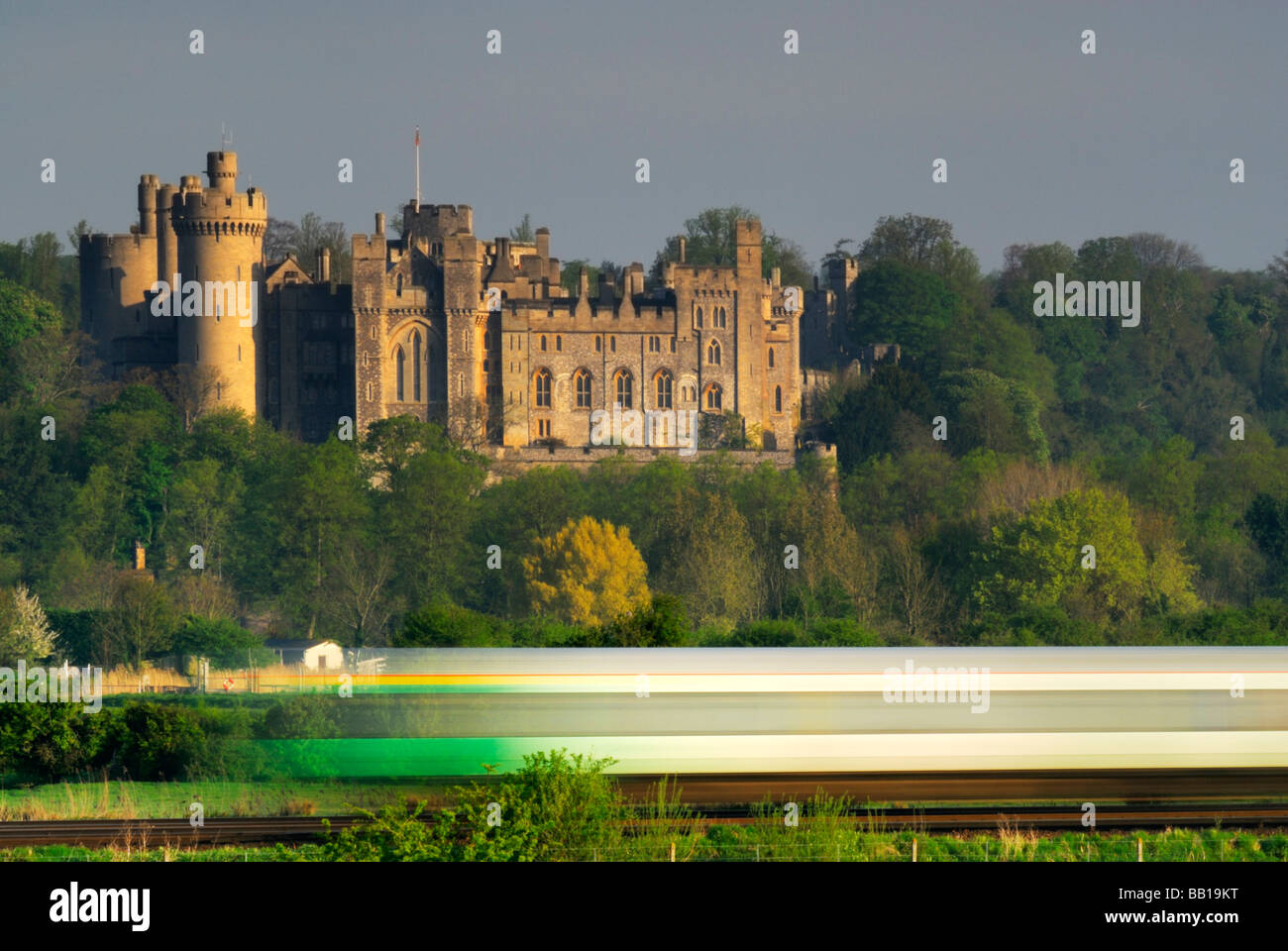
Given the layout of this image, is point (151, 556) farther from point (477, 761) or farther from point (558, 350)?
point (477, 761)

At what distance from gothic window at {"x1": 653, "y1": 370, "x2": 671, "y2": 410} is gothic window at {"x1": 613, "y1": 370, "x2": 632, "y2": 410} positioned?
3.30 ft

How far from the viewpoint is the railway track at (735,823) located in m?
18.5

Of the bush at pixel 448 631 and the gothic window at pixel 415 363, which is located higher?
the gothic window at pixel 415 363

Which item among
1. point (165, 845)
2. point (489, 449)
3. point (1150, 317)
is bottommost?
point (165, 845)

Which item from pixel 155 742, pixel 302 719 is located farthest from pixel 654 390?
pixel 302 719

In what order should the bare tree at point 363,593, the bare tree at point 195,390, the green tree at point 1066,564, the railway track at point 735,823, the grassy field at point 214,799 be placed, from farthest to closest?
the bare tree at point 195,390 < the bare tree at point 363,593 < the green tree at point 1066,564 < the grassy field at point 214,799 < the railway track at point 735,823

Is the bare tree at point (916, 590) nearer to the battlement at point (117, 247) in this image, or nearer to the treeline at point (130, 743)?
the treeline at point (130, 743)

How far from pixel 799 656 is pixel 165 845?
705 cm

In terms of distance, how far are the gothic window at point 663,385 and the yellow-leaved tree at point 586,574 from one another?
19722 millimetres

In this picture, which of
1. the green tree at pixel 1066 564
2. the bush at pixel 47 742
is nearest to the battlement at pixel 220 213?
the green tree at pixel 1066 564

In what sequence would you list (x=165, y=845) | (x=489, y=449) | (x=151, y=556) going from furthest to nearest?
(x=489, y=449), (x=151, y=556), (x=165, y=845)

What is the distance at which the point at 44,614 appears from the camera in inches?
2148

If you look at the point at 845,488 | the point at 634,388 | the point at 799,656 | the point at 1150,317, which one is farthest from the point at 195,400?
the point at 799,656

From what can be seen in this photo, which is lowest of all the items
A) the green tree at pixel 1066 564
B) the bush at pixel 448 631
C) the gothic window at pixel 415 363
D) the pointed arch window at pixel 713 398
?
the bush at pixel 448 631
